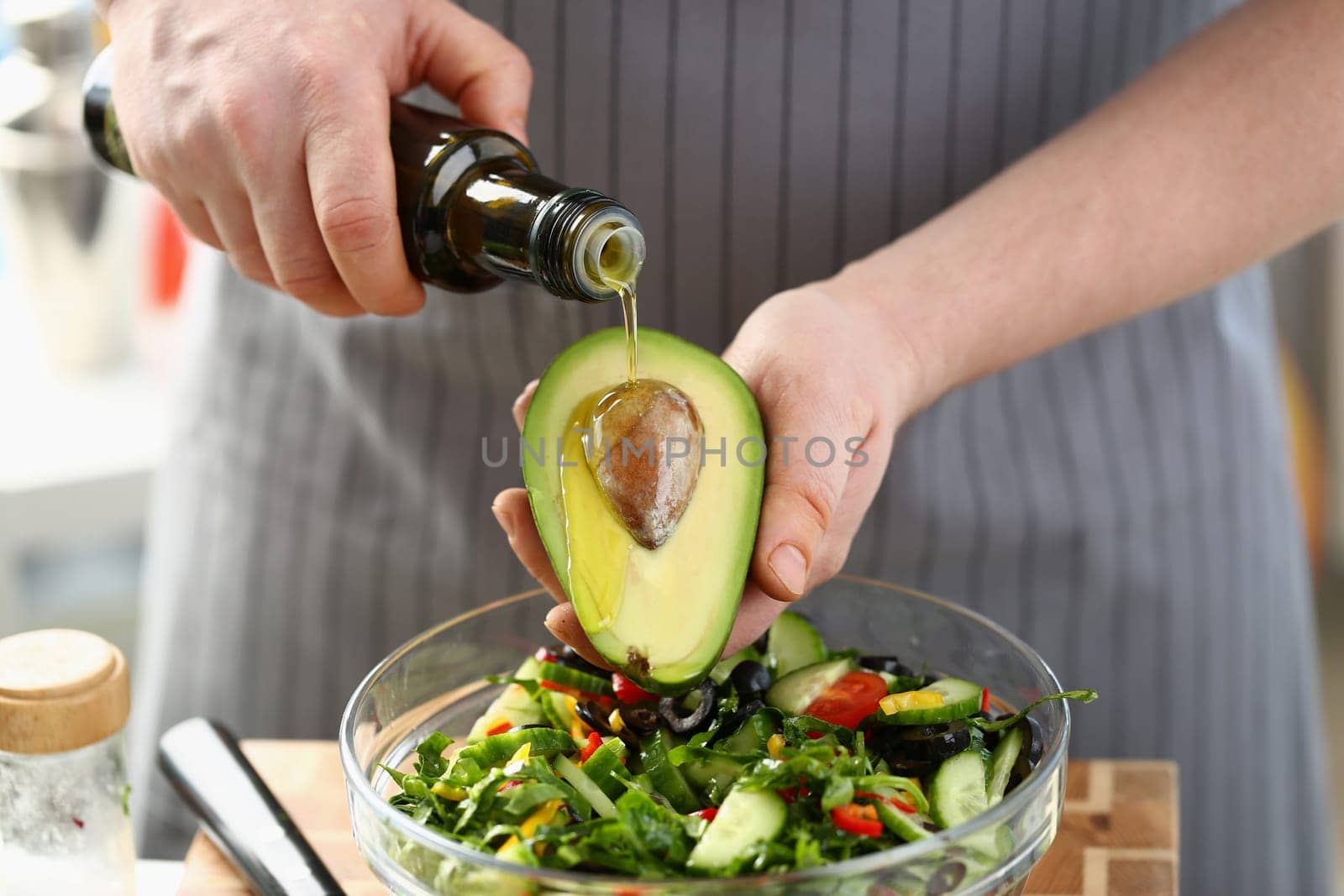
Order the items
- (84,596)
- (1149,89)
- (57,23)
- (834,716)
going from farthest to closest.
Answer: (84,596) → (57,23) → (1149,89) → (834,716)

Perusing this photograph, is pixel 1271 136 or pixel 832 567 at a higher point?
pixel 1271 136

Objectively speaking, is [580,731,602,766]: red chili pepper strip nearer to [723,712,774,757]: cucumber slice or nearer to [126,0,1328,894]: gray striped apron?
[723,712,774,757]: cucumber slice

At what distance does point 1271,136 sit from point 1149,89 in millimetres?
103

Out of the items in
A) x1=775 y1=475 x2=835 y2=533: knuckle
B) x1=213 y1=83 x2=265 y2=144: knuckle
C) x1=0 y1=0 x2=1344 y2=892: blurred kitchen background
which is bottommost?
x1=0 y1=0 x2=1344 y2=892: blurred kitchen background

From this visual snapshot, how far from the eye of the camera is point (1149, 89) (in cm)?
117

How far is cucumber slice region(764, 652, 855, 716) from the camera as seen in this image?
90 cm

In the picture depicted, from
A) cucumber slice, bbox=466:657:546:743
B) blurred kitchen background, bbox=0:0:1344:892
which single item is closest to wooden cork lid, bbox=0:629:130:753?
cucumber slice, bbox=466:657:546:743

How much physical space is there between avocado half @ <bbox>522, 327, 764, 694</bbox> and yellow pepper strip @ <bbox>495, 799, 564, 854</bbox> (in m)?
0.09

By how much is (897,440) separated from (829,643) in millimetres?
353

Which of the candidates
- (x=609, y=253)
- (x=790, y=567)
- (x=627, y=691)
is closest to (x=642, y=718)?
(x=627, y=691)

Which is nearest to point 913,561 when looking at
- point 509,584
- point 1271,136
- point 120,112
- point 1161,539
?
point 1161,539

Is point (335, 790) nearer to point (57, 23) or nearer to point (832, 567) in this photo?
point (832, 567)

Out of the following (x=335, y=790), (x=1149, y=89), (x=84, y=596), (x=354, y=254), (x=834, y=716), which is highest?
(x=1149, y=89)

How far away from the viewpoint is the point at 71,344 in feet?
7.86
